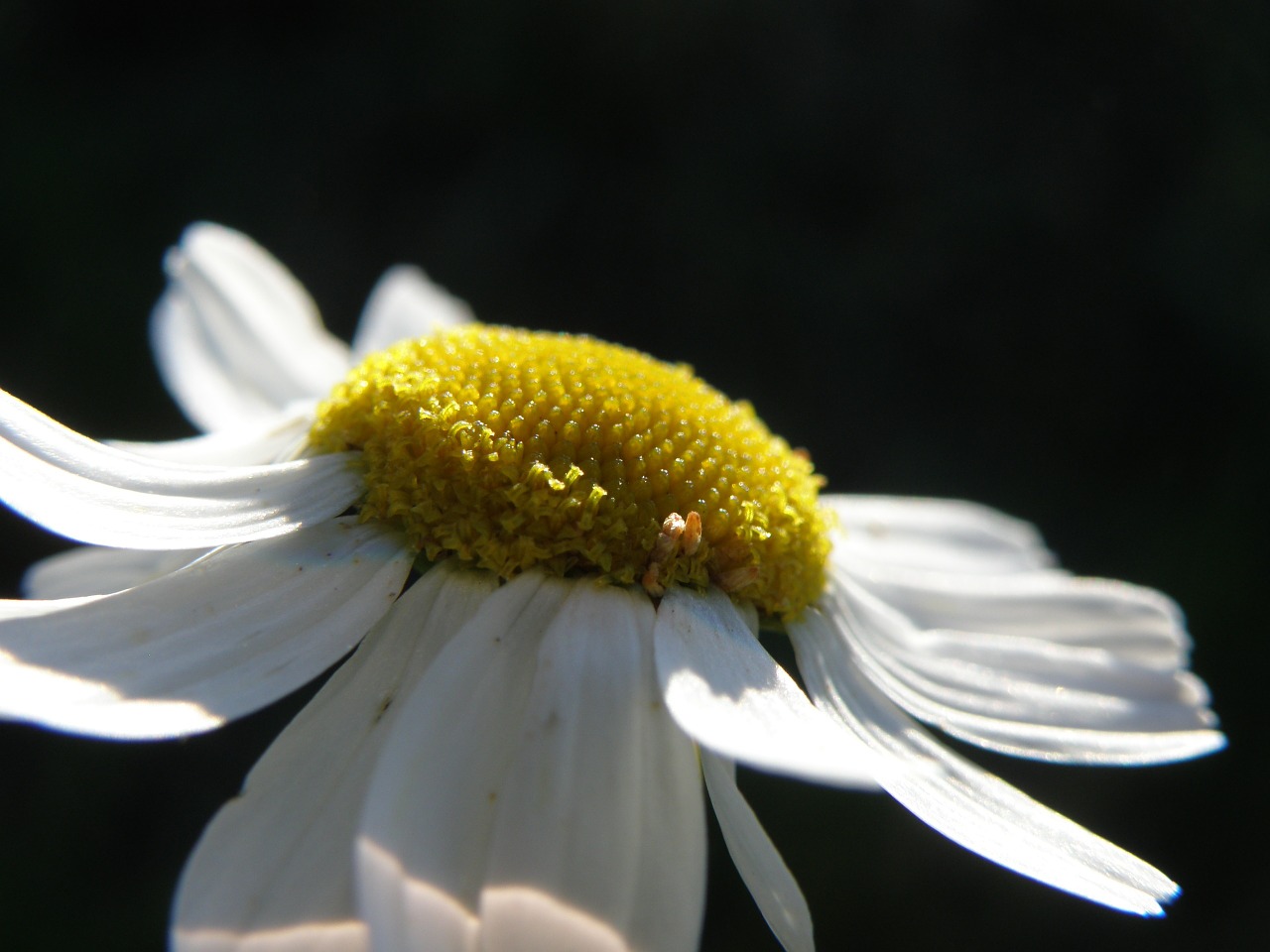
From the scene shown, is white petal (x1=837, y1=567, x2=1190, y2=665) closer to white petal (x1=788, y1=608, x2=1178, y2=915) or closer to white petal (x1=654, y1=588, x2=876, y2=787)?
white petal (x1=788, y1=608, x2=1178, y2=915)

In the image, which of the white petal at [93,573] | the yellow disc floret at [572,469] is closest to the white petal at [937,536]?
the yellow disc floret at [572,469]

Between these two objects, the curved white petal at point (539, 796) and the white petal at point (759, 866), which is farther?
the white petal at point (759, 866)

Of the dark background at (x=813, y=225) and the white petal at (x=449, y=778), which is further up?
the dark background at (x=813, y=225)

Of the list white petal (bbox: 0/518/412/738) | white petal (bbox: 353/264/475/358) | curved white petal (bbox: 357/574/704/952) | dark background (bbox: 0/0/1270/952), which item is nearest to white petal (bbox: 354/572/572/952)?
curved white petal (bbox: 357/574/704/952)

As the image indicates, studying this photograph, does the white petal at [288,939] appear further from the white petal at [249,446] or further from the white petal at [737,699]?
the white petal at [249,446]

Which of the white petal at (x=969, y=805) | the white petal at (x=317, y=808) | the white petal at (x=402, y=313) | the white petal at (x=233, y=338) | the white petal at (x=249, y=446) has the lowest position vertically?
the white petal at (x=317, y=808)

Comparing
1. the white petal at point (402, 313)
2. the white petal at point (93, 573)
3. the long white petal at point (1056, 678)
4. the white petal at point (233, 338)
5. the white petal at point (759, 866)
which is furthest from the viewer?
the white petal at point (402, 313)

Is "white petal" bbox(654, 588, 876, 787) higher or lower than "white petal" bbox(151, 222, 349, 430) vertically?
lower
